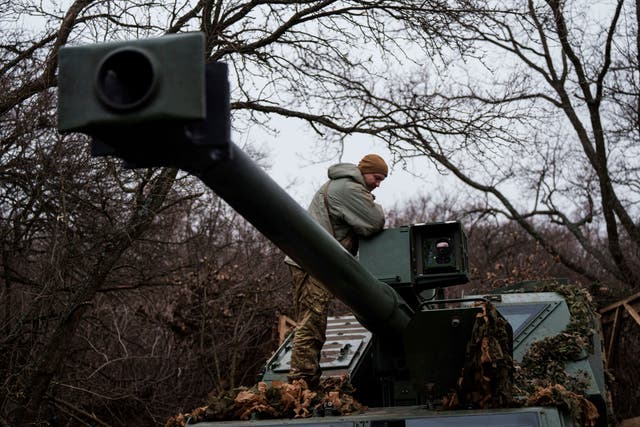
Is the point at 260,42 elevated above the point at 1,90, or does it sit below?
above

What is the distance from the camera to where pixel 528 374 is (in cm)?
630

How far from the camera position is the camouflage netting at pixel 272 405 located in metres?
5.52

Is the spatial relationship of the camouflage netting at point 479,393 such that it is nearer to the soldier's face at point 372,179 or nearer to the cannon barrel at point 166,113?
the soldier's face at point 372,179

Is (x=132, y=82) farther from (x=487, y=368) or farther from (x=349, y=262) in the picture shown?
(x=487, y=368)

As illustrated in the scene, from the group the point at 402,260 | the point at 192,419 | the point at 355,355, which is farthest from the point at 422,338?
the point at 355,355

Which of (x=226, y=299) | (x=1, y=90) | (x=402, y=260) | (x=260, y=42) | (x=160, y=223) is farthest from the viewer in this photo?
(x=226, y=299)

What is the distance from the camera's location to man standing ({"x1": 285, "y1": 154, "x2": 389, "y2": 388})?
6270mm

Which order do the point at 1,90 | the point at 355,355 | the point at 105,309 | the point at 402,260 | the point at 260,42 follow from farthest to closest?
the point at 105,309, the point at 260,42, the point at 1,90, the point at 355,355, the point at 402,260

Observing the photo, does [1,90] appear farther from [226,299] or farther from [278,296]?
[278,296]

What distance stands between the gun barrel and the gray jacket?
81cm

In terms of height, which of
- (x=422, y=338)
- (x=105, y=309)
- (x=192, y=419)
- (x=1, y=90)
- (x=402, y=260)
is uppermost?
(x=1, y=90)

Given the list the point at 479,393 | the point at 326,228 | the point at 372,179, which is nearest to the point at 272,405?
the point at 479,393

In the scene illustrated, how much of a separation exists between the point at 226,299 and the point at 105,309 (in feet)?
7.60

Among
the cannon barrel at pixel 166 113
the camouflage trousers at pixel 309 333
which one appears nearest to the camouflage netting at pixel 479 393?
the camouflage trousers at pixel 309 333
